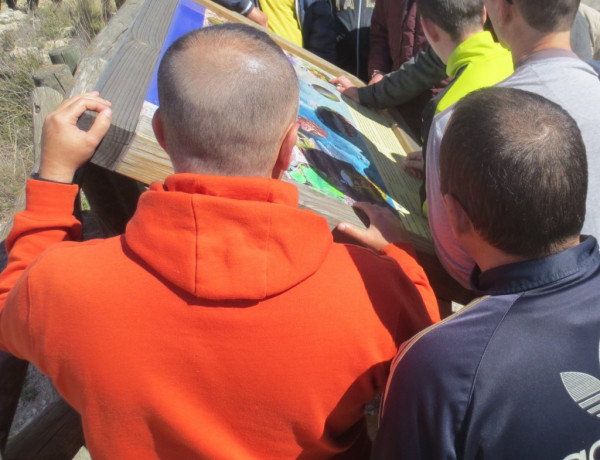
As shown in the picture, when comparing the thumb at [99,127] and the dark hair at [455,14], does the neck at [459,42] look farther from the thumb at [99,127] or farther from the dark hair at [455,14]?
the thumb at [99,127]

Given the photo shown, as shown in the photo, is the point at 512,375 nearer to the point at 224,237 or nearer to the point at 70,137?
the point at 224,237

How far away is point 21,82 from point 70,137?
504cm

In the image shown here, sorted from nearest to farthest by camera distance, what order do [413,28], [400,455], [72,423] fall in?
1. [400,455]
2. [72,423]
3. [413,28]

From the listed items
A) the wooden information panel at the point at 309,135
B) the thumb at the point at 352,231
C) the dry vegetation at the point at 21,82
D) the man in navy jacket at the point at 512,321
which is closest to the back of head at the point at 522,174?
the man in navy jacket at the point at 512,321

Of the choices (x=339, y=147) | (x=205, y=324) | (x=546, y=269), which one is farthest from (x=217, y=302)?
(x=339, y=147)

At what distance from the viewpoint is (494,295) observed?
124cm

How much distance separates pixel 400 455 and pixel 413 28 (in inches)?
129

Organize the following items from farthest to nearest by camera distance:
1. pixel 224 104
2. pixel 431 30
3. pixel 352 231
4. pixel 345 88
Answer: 1. pixel 345 88
2. pixel 431 30
3. pixel 352 231
4. pixel 224 104

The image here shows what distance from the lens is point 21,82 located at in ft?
18.7

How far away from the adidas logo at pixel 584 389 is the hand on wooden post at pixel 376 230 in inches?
25.7

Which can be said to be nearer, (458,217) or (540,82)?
(458,217)

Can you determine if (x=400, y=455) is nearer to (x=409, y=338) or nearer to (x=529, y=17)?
(x=409, y=338)

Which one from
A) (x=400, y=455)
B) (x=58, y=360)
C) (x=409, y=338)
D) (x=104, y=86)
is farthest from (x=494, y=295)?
(x=104, y=86)

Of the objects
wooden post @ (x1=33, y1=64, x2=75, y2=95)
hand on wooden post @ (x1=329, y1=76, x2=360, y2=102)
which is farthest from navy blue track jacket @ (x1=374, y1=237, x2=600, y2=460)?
hand on wooden post @ (x1=329, y1=76, x2=360, y2=102)
